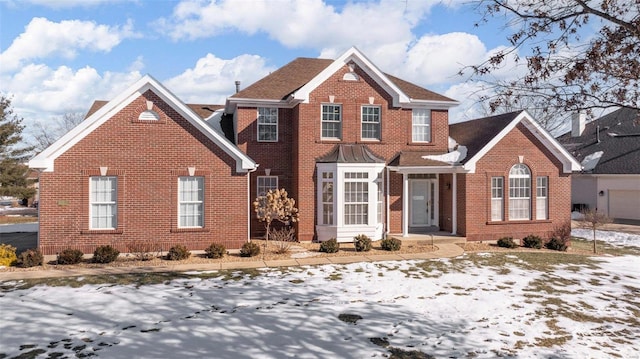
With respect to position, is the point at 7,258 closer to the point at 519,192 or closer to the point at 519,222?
the point at 519,222

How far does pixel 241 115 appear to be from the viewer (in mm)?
18781

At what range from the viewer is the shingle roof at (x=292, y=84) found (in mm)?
18922

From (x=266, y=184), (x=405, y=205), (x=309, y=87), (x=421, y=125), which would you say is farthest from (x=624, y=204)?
(x=266, y=184)

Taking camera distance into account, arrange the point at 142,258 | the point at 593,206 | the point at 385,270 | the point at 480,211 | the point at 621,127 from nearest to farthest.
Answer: the point at 385,270, the point at 142,258, the point at 480,211, the point at 593,206, the point at 621,127

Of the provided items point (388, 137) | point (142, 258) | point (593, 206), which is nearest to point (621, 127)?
point (593, 206)

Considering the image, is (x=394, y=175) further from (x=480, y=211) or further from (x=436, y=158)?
(x=480, y=211)

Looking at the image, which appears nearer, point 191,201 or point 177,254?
point 177,254

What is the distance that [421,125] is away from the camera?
64.8 ft

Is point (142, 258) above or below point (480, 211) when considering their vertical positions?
below

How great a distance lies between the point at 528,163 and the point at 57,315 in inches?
717

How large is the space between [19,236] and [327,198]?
51.9 feet

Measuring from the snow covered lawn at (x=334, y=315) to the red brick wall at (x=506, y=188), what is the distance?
522 cm

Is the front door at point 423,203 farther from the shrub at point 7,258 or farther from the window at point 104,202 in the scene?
the shrub at point 7,258

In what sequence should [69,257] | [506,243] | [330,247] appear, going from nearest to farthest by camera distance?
1. [69,257]
2. [330,247]
3. [506,243]
